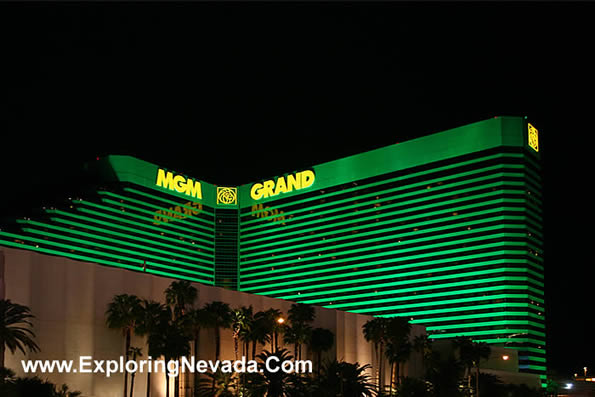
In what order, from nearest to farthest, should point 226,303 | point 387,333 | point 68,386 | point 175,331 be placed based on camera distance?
point 68,386, point 175,331, point 226,303, point 387,333

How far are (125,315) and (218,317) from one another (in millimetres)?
12474

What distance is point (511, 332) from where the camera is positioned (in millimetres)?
150250

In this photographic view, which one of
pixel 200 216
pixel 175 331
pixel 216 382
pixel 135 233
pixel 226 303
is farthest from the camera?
pixel 200 216

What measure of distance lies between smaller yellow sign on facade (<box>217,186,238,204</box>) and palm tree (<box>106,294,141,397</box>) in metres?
128

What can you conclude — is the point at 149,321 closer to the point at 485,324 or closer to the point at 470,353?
the point at 470,353

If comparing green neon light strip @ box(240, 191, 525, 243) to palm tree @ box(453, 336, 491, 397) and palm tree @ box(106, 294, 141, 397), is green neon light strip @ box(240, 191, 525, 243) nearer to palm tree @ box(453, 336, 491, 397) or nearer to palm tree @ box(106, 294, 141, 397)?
palm tree @ box(453, 336, 491, 397)

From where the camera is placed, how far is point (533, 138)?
160500mm

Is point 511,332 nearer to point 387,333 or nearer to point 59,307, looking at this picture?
point 387,333

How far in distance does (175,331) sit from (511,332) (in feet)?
327

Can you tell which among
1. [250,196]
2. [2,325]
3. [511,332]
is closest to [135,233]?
[250,196]

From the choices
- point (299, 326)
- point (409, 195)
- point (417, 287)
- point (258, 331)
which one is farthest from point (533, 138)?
point (258, 331)

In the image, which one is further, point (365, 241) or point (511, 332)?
point (365, 241)

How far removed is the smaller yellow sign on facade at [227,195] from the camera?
195625mm

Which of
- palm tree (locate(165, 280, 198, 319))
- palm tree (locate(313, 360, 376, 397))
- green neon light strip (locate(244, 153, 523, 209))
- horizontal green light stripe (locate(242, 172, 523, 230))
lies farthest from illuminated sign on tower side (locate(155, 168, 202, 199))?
palm tree (locate(313, 360, 376, 397))
